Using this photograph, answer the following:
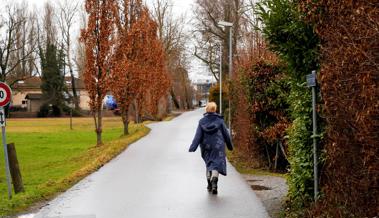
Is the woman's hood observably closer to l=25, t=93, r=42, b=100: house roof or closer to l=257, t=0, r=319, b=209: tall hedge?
l=257, t=0, r=319, b=209: tall hedge

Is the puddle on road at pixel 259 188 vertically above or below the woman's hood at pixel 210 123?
below

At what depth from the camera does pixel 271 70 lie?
1438cm

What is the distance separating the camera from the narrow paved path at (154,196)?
8656 millimetres

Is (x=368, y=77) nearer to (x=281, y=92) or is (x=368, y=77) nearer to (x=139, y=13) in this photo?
(x=281, y=92)

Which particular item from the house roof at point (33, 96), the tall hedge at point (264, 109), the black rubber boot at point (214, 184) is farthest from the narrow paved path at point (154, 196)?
the house roof at point (33, 96)

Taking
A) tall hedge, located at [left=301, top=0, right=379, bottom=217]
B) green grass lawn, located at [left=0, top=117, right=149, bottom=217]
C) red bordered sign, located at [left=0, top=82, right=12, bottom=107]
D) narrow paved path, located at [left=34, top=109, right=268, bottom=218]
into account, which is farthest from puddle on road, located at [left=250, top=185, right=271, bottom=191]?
red bordered sign, located at [left=0, top=82, right=12, bottom=107]

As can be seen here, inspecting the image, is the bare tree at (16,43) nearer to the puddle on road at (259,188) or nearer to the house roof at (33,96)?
the house roof at (33,96)

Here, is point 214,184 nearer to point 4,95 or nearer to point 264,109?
point 264,109

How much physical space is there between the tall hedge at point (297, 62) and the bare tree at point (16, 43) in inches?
1575

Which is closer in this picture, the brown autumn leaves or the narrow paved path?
the narrow paved path

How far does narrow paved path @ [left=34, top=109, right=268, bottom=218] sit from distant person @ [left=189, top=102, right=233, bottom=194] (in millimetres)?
439

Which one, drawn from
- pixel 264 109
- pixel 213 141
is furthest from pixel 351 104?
pixel 264 109

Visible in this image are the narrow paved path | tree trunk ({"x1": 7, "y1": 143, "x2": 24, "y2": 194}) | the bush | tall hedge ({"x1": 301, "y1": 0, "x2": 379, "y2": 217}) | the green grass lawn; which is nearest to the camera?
tall hedge ({"x1": 301, "y1": 0, "x2": 379, "y2": 217})

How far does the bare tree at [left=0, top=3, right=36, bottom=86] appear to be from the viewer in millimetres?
50688
